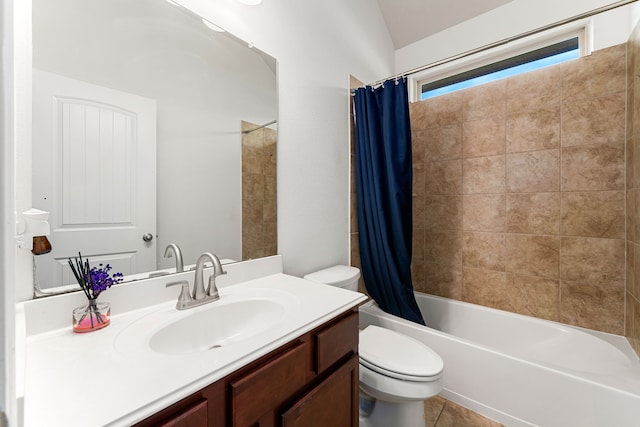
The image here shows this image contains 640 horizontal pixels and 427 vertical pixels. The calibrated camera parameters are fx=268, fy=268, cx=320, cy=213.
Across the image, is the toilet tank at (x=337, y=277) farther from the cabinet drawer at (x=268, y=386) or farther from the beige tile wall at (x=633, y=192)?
the beige tile wall at (x=633, y=192)

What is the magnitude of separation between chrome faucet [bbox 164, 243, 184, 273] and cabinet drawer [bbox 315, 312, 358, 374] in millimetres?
590

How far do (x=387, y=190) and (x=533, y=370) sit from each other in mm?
1180

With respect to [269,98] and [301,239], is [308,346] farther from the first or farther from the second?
[269,98]

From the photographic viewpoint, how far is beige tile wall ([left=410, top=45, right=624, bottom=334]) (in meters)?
1.58

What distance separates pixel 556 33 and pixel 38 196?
9.18 ft

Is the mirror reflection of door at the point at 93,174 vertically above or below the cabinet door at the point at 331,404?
A: above

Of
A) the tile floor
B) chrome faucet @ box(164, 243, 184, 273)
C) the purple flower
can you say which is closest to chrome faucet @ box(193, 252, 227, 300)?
chrome faucet @ box(164, 243, 184, 273)

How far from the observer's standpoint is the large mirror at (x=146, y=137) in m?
0.78

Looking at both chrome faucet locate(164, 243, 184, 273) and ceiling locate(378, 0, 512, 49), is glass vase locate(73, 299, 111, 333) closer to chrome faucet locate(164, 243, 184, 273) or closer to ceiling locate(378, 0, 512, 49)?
chrome faucet locate(164, 243, 184, 273)

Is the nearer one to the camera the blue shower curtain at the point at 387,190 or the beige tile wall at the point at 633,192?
the beige tile wall at the point at 633,192

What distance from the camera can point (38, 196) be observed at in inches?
29.6

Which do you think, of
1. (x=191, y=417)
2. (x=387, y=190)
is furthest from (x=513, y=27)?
(x=191, y=417)

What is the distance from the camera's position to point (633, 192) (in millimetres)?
1424

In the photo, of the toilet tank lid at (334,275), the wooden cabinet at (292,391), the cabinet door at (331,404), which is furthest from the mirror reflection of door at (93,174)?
the toilet tank lid at (334,275)
